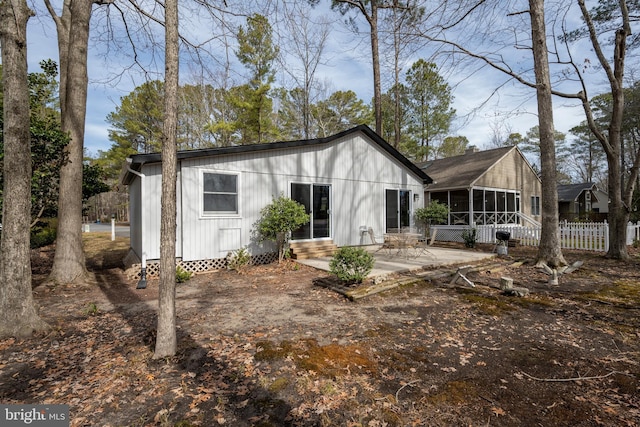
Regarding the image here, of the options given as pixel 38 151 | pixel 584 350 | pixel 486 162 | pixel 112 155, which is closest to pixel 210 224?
pixel 38 151

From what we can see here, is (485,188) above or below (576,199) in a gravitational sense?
above

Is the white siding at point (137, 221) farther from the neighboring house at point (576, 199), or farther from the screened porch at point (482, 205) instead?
the neighboring house at point (576, 199)

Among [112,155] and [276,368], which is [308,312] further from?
[112,155]

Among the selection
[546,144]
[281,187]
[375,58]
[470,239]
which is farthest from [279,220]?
[375,58]

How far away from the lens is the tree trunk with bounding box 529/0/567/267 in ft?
26.1

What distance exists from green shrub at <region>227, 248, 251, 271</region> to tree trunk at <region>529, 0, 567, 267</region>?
816cm

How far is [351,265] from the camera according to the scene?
18.8ft

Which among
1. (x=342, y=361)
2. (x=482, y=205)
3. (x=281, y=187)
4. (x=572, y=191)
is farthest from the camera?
(x=572, y=191)

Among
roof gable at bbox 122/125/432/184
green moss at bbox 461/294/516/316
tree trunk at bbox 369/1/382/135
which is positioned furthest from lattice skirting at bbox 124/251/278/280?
tree trunk at bbox 369/1/382/135

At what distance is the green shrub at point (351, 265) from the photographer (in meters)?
5.69

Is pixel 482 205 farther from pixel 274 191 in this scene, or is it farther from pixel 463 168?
pixel 274 191

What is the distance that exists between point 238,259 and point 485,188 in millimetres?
14013

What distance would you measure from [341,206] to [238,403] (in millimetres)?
8256

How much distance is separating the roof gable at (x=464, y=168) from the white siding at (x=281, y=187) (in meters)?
4.19
